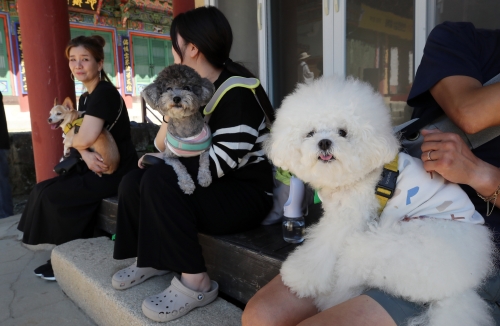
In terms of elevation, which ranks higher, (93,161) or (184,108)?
(184,108)

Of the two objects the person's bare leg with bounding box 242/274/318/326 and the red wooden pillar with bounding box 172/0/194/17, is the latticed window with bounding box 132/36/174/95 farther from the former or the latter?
the person's bare leg with bounding box 242/274/318/326

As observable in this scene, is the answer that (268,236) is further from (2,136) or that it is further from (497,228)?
(2,136)

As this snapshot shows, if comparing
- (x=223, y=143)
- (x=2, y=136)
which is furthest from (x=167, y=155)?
(x=2, y=136)

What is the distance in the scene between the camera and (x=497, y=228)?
1.15 metres

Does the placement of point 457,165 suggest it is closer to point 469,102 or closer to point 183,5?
point 469,102

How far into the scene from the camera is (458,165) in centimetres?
107

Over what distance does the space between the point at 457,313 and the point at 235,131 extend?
1.21m

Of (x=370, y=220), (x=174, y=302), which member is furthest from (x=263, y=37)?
(x=370, y=220)

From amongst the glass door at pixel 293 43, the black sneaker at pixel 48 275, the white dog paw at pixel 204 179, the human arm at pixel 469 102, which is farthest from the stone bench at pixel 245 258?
the glass door at pixel 293 43

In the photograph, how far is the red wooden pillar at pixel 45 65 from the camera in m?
3.80

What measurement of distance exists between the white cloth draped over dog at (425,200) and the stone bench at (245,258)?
25.7 inches

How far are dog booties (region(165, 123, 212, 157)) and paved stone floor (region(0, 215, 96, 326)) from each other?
1226mm

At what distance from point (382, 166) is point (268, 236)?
923mm

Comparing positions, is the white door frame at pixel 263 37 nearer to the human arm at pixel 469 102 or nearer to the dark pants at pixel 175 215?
the dark pants at pixel 175 215
